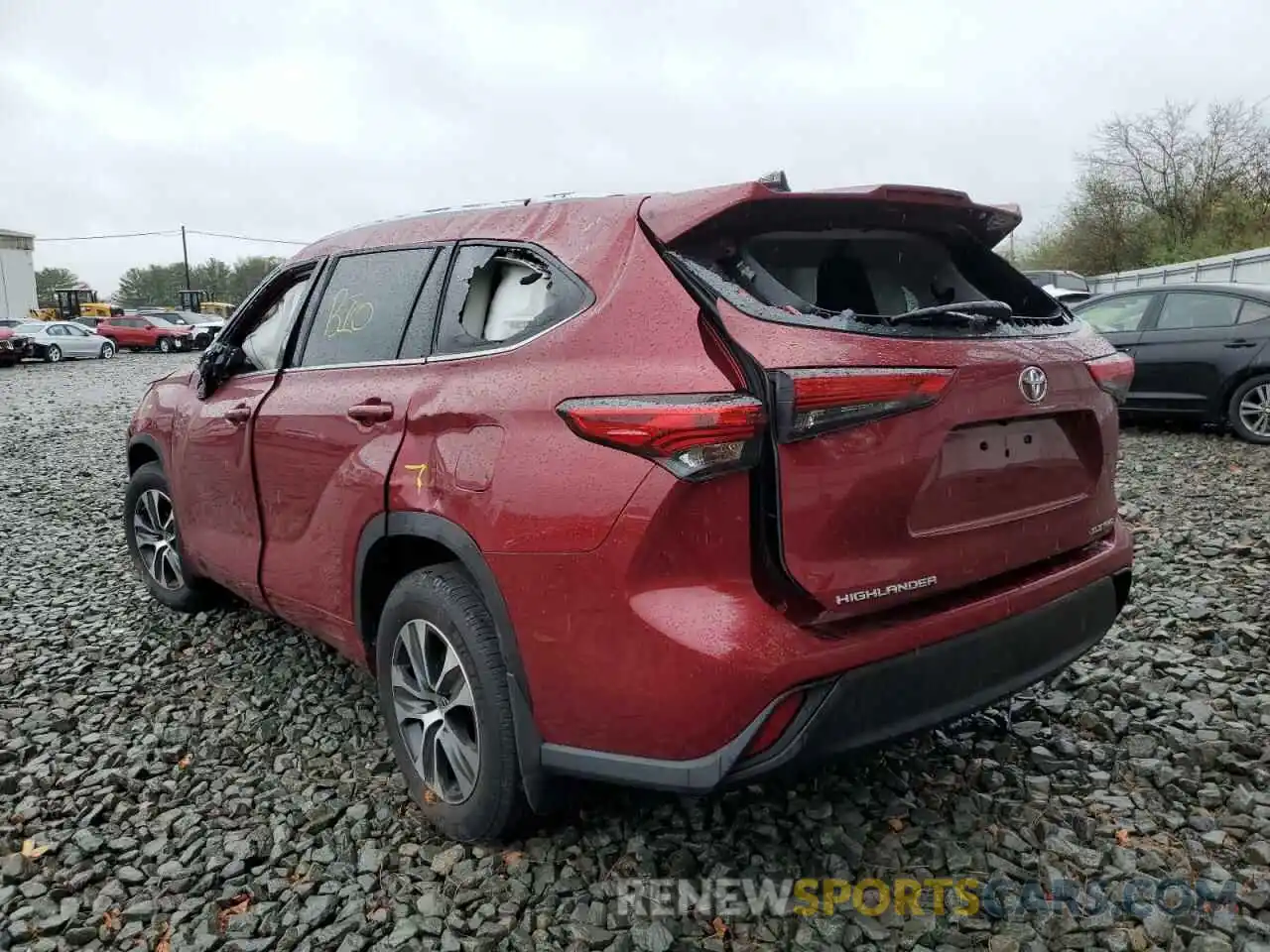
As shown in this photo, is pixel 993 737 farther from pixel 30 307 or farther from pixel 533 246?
pixel 30 307

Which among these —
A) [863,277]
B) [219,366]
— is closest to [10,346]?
[219,366]

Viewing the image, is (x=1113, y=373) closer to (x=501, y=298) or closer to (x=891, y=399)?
(x=891, y=399)

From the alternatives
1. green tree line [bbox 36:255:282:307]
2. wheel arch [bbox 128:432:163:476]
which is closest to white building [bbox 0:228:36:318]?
green tree line [bbox 36:255:282:307]

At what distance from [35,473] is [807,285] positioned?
28.2 ft

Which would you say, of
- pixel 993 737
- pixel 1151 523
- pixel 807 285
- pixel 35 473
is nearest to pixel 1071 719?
pixel 993 737

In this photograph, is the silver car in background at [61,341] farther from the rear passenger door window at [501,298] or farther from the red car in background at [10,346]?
the rear passenger door window at [501,298]

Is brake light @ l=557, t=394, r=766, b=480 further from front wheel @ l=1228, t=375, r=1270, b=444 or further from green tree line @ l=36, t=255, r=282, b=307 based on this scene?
green tree line @ l=36, t=255, r=282, b=307

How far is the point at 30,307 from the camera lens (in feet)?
179

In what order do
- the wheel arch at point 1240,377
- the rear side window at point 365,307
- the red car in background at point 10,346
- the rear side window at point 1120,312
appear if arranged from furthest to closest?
the red car in background at point 10,346, the rear side window at point 1120,312, the wheel arch at point 1240,377, the rear side window at point 365,307

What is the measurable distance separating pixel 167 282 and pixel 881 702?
3712 inches

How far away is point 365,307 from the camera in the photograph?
2912mm

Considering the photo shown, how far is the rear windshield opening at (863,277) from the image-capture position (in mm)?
2029

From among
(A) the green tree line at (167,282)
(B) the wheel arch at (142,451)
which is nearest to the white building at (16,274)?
(A) the green tree line at (167,282)

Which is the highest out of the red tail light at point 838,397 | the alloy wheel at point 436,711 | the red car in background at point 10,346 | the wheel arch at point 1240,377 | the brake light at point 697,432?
the red tail light at point 838,397
